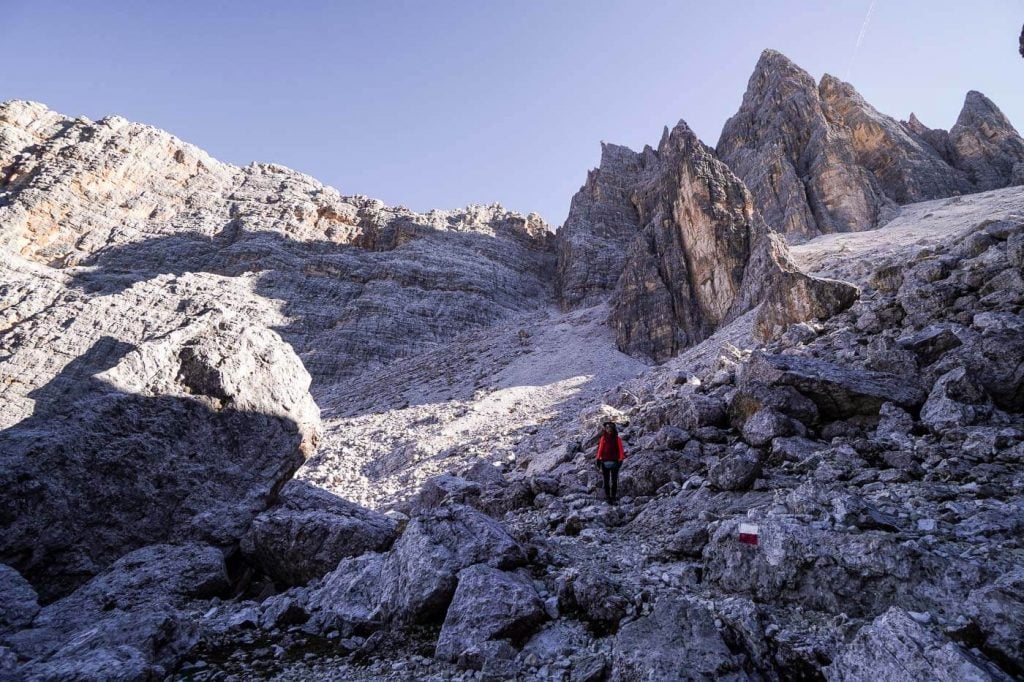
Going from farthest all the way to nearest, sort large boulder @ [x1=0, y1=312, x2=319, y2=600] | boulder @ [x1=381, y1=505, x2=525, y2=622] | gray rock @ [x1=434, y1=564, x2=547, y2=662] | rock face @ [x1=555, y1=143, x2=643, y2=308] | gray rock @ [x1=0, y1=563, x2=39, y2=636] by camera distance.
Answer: rock face @ [x1=555, y1=143, x2=643, y2=308], large boulder @ [x1=0, y1=312, x2=319, y2=600], gray rock @ [x1=0, y1=563, x2=39, y2=636], boulder @ [x1=381, y1=505, x2=525, y2=622], gray rock @ [x1=434, y1=564, x2=547, y2=662]

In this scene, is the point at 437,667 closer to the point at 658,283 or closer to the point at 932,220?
the point at 658,283

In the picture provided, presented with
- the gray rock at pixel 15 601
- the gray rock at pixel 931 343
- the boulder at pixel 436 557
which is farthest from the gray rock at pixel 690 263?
the gray rock at pixel 15 601

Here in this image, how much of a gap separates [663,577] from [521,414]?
19.7 meters

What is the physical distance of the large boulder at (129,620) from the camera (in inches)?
173

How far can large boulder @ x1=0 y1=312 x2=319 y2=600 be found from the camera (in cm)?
723

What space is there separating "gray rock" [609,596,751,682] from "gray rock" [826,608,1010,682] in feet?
2.77

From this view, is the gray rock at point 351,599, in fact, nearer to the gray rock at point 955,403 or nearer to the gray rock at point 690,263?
the gray rock at point 955,403

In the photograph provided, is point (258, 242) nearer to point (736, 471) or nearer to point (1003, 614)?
point (736, 471)

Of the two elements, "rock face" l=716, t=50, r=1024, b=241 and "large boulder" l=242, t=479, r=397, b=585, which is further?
"rock face" l=716, t=50, r=1024, b=241

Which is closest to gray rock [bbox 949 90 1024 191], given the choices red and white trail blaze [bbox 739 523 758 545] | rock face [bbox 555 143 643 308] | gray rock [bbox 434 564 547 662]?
rock face [bbox 555 143 643 308]

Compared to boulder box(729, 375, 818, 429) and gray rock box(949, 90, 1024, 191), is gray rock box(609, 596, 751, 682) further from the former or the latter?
gray rock box(949, 90, 1024, 191)

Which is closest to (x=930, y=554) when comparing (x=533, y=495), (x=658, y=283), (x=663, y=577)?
(x=663, y=577)

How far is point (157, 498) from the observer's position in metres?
8.20

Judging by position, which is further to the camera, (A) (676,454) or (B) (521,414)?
(B) (521,414)
